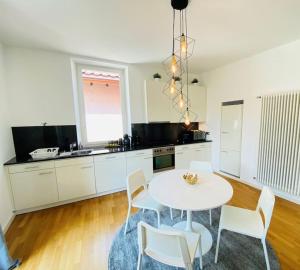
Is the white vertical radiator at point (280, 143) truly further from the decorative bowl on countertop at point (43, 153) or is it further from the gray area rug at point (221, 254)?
the decorative bowl on countertop at point (43, 153)

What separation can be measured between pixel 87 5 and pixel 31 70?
169cm

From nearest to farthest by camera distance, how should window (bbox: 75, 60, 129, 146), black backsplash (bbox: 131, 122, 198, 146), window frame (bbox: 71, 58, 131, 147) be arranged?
1. window frame (bbox: 71, 58, 131, 147)
2. window (bbox: 75, 60, 129, 146)
3. black backsplash (bbox: 131, 122, 198, 146)

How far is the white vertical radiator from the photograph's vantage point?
2408mm

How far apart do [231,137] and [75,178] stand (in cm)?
328

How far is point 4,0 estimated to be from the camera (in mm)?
1489

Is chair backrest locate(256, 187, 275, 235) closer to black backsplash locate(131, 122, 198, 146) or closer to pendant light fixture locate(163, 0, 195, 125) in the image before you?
pendant light fixture locate(163, 0, 195, 125)

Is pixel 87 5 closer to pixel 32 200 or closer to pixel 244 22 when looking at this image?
pixel 244 22

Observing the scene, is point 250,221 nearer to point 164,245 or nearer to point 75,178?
point 164,245

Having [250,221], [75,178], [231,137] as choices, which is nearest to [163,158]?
A: [231,137]

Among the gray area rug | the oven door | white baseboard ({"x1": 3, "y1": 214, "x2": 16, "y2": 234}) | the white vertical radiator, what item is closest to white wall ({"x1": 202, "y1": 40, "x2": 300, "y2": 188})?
the white vertical radiator

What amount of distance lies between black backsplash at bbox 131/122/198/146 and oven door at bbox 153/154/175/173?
0.32 metres

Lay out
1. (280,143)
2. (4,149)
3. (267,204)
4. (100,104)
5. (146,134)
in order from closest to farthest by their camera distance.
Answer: (267,204) < (4,149) < (280,143) < (100,104) < (146,134)

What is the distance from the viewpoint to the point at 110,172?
2.91 m

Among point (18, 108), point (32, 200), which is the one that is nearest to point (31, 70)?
point (18, 108)
